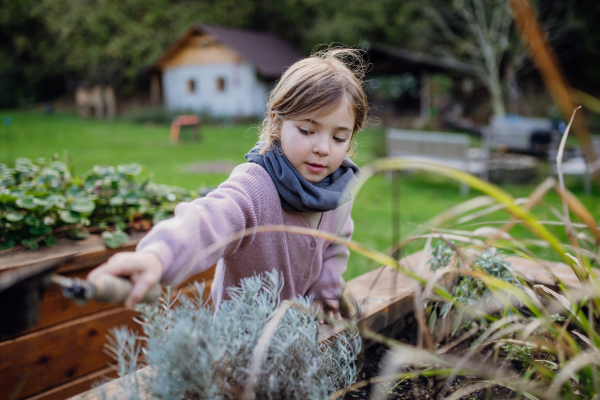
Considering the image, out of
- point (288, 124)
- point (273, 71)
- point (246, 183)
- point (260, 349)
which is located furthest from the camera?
point (273, 71)

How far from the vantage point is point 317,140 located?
144 cm

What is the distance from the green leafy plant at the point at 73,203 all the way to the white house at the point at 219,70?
21.3m

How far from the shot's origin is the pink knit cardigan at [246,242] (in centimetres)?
91

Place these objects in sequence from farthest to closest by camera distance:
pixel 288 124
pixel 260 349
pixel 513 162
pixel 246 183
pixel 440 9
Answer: pixel 440 9 < pixel 513 162 < pixel 288 124 < pixel 246 183 < pixel 260 349

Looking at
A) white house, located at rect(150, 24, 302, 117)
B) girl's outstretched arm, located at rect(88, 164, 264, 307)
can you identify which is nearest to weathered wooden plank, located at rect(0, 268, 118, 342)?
girl's outstretched arm, located at rect(88, 164, 264, 307)

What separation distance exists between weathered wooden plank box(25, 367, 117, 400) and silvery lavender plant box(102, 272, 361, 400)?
0.95m

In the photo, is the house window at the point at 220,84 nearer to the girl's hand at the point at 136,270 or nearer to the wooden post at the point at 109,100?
the wooden post at the point at 109,100

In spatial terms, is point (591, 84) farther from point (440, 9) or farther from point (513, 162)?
point (513, 162)

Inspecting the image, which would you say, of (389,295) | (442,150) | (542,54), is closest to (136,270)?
(542,54)

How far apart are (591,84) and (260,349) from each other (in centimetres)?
2935

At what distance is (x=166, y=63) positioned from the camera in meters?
26.2

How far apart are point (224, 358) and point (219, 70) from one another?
84.0 ft

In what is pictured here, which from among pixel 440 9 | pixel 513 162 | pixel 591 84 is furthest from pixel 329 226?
pixel 591 84

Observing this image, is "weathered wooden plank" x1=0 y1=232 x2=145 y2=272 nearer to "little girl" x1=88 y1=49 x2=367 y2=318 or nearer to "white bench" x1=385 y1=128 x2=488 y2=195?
Result: "little girl" x1=88 y1=49 x2=367 y2=318
